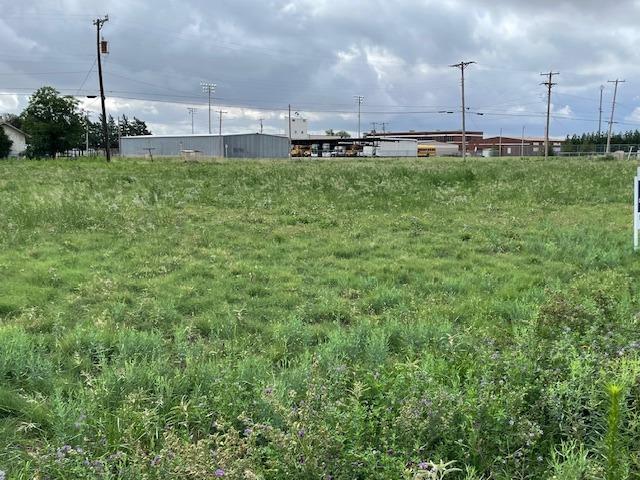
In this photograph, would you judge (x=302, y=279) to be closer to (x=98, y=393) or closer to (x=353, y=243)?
(x=353, y=243)

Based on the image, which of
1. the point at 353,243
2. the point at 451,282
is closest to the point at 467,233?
the point at 353,243

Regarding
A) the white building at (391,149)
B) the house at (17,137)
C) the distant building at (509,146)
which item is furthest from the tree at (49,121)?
the distant building at (509,146)

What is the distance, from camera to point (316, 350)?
425cm

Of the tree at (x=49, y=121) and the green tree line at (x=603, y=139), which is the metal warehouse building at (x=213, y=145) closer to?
the tree at (x=49, y=121)

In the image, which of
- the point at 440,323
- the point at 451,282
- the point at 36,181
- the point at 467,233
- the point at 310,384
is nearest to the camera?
the point at 310,384

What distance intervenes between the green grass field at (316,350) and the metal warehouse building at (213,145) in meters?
67.2

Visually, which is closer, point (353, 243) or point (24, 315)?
point (24, 315)

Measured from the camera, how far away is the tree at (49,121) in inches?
2625

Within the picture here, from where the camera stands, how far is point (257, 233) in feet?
35.0

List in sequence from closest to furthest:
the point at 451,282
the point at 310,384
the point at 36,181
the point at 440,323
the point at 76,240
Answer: the point at 310,384
the point at 440,323
the point at 451,282
the point at 76,240
the point at 36,181

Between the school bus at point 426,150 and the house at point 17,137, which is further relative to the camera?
the school bus at point 426,150

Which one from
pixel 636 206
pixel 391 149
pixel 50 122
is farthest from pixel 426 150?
pixel 636 206

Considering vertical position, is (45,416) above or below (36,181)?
below

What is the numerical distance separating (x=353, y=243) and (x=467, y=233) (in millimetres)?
2604
